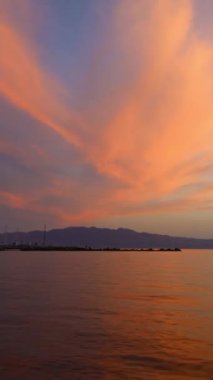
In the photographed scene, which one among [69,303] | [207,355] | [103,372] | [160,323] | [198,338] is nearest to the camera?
[103,372]

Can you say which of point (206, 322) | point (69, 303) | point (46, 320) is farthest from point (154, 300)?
point (46, 320)

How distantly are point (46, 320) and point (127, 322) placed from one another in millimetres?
4588

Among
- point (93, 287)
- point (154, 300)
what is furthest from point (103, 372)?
point (93, 287)

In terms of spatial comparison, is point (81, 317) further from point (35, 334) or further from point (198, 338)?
point (198, 338)

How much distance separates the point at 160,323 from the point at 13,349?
9703mm

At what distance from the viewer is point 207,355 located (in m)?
18.6

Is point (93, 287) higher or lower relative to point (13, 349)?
higher

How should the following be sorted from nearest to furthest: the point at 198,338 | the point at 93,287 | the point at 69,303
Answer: the point at 198,338 < the point at 69,303 < the point at 93,287

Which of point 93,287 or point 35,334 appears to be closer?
point 35,334

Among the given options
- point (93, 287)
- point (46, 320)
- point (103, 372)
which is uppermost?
point (93, 287)

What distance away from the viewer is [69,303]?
109 ft

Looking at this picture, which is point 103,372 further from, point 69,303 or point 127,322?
point 69,303

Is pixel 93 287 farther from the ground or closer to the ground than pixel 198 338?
farther from the ground

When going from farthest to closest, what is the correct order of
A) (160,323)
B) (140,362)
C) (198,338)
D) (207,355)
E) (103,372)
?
(160,323), (198,338), (207,355), (140,362), (103,372)
